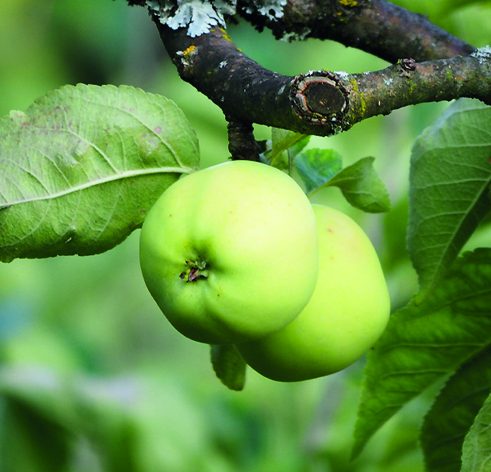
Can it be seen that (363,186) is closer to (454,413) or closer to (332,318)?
(332,318)

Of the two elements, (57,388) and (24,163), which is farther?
(57,388)

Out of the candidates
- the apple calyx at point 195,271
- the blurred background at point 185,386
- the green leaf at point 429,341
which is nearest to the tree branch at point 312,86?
the apple calyx at point 195,271

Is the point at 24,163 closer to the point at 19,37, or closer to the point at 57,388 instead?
the point at 57,388

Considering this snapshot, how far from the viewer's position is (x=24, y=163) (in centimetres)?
76

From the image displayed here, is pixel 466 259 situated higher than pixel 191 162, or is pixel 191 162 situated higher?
pixel 191 162

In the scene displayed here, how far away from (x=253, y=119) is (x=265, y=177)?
0.05 metres

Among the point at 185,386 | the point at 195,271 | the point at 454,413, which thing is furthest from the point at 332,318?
the point at 185,386

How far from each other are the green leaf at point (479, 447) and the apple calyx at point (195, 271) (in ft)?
0.81

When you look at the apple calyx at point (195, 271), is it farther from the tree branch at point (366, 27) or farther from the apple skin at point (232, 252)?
the tree branch at point (366, 27)

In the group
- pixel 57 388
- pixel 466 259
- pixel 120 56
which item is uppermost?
pixel 466 259

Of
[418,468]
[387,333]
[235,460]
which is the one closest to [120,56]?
[235,460]

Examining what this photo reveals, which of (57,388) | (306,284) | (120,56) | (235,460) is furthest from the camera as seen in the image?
(120,56)

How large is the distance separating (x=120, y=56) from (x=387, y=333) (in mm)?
3548

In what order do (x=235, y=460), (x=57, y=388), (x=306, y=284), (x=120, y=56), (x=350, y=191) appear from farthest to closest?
1. (x=120, y=56)
2. (x=235, y=460)
3. (x=57, y=388)
4. (x=350, y=191)
5. (x=306, y=284)
